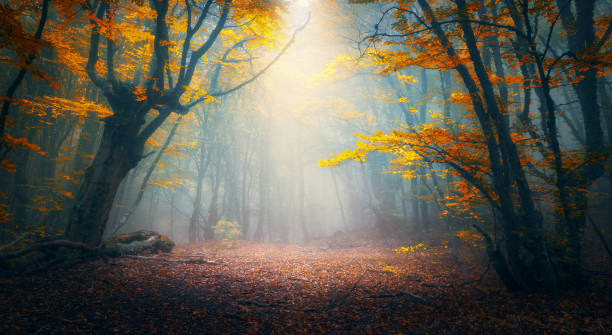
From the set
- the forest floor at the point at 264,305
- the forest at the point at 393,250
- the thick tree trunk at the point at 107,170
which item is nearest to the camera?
the forest floor at the point at 264,305

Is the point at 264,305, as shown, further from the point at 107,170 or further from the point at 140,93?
the point at 140,93

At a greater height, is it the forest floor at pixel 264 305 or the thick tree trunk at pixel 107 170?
the thick tree trunk at pixel 107 170

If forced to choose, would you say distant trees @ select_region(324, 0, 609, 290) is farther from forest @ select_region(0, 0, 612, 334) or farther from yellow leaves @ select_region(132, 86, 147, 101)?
yellow leaves @ select_region(132, 86, 147, 101)

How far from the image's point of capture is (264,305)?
440 centimetres

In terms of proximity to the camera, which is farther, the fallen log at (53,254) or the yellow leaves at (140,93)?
the yellow leaves at (140,93)

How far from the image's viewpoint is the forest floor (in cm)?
354

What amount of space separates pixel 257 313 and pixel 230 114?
15319 millimetres

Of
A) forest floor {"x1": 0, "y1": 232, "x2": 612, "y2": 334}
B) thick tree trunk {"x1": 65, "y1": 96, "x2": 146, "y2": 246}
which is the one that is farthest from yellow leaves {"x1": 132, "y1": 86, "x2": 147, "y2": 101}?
forest floor {"x1": 0, "y1": 232, "x2": 612, "y2": 334}

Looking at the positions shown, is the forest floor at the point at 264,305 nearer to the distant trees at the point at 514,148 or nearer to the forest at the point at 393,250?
the forest at the point at 393,250

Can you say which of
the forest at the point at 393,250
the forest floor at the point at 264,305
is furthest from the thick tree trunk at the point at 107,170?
the forest floor at the point at 264,305

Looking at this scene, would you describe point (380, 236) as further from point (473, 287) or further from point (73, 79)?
point (73, 79)

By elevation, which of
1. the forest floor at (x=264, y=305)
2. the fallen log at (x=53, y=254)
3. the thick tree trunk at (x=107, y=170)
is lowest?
the forest floor at (x=264, y=305)

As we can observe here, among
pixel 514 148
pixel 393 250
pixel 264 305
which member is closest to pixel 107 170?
pixel 264 305

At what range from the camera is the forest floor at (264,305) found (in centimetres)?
354
